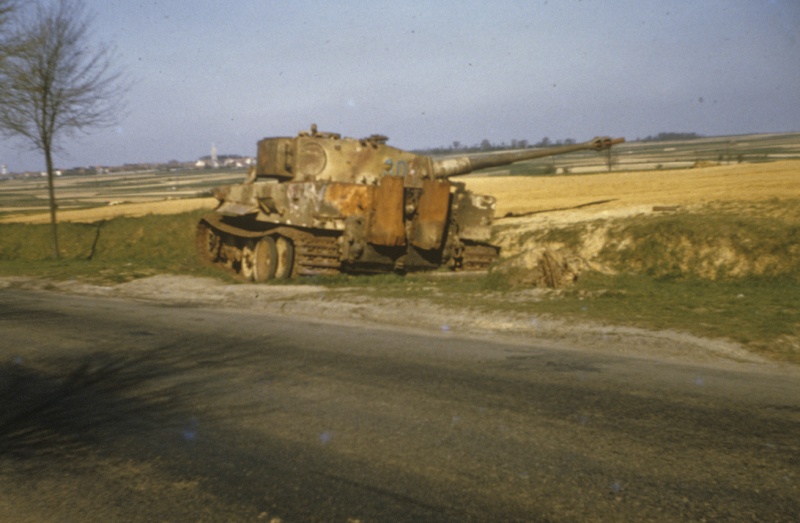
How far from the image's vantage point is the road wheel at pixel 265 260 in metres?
17.3

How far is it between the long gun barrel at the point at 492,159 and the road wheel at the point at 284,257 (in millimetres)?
4216

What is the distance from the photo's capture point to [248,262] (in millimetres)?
19172

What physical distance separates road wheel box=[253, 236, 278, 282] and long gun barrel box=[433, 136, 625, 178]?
4.43m

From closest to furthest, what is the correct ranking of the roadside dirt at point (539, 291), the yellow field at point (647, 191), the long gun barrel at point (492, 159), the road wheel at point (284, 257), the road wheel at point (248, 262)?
the roadside dirt at point (539, 291), the road wheel at point (284, 257), the road wheel at point (248, 262), the long gun barrel at point (492, 159), the yellow field at point (647, 191)

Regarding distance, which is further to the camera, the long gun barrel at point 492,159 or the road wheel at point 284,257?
the long gun barrel at point 492,159

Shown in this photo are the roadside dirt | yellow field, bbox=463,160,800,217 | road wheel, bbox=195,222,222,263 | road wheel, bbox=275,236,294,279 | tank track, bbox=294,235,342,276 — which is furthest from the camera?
yellow field, bbox=463,160,800,217

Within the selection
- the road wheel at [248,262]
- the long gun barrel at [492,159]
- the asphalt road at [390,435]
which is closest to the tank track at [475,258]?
the long gun barrel at [492,159]

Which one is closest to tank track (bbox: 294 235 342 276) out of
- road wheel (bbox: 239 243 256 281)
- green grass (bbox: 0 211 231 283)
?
road wheel (bbox: 239 243 256 281)

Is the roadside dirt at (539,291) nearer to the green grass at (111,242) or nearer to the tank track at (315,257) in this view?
the tank track at (315,257)

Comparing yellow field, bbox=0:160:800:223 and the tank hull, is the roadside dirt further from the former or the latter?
the tank hull

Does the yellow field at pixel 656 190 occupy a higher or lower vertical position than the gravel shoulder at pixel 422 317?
higher

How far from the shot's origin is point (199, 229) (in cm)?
2081

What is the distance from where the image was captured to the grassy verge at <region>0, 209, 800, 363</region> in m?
9.35

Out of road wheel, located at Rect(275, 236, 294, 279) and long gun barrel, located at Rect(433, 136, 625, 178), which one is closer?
road wheel, located at Rect(275, 236, 294, 279)
